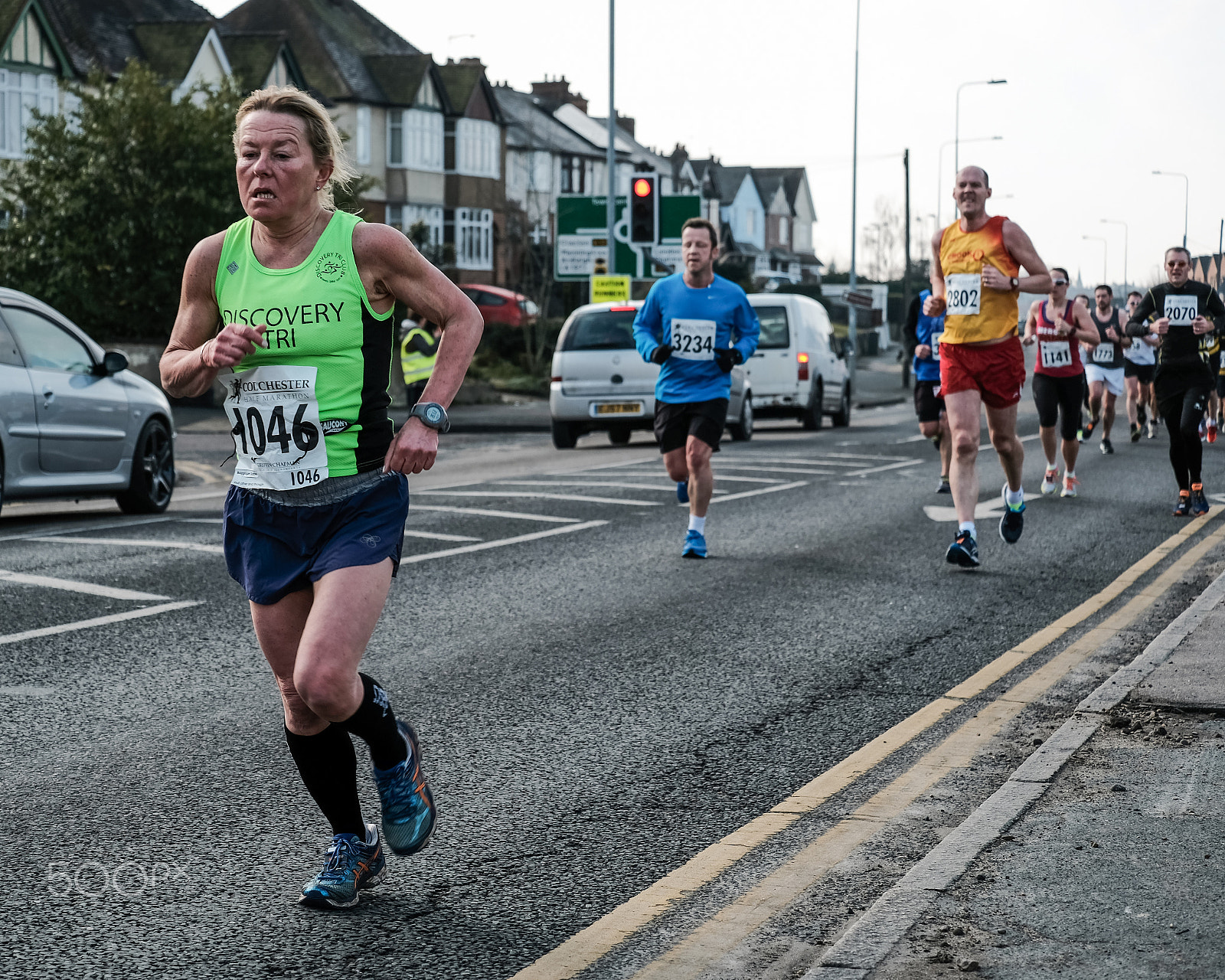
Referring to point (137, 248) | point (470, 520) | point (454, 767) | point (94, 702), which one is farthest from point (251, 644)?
point (137, 248)

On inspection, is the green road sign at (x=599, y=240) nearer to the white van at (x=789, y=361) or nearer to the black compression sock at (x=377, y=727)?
the white van at (x=789, y=361)

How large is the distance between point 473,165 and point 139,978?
59.7m

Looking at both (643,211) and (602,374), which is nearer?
(602,374)

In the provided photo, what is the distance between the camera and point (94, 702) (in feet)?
20.6

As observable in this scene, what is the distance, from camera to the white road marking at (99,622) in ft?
24.8

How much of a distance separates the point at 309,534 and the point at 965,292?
21.4ft

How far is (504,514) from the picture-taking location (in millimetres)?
13047

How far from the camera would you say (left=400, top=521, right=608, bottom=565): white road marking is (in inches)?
413

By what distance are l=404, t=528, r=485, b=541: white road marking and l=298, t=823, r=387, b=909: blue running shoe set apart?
7290 mm

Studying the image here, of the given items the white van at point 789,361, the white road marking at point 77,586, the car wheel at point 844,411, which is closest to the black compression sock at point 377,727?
the white road marking at point 77,586

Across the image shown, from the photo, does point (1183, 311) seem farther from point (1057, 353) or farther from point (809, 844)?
point (809, 844)

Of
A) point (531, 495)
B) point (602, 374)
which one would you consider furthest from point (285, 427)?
point (602, 374)

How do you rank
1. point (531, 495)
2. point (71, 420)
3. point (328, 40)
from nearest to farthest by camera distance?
point (71, 420), point (531, 495), point (328, 40)

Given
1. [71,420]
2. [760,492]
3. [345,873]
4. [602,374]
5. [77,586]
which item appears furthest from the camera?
[602,374]
